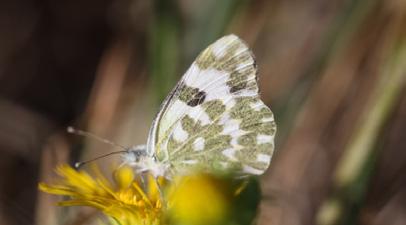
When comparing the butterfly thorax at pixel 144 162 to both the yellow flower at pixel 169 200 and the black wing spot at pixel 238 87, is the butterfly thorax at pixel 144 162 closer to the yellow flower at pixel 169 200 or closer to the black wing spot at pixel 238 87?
the yellow flower at pixel 169 200

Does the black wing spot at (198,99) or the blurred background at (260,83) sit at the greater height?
the black wing spot at (198,99)

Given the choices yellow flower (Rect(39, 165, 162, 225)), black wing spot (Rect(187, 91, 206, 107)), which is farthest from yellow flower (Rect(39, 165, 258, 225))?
black wing spot (Rect(187, 91, 206, 107))

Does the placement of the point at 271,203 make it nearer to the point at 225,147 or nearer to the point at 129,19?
the point at 225,147

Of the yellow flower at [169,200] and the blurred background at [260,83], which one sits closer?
the yellow flower at [169,200]

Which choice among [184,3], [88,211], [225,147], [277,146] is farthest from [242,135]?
[184,3]

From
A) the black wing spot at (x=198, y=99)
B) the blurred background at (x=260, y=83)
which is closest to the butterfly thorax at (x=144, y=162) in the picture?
the black wing spot at (x=198, y=99)

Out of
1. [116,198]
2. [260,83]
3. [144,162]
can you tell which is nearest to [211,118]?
[144,162]

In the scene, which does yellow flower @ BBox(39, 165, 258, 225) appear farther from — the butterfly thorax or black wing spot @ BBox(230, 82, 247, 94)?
black wing spot @ BBox(230, 82, 247, 94)

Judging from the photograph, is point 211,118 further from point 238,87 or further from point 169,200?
point 169,200
